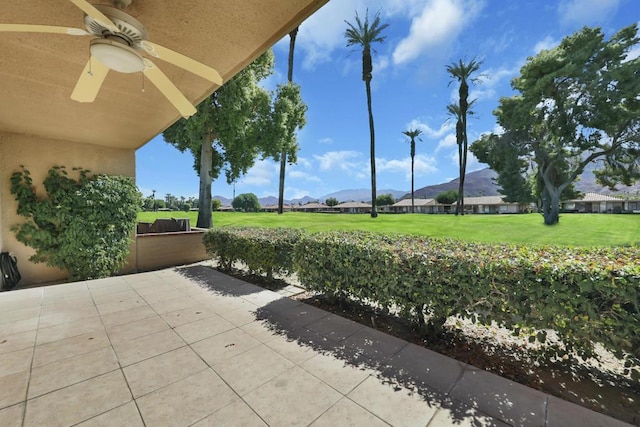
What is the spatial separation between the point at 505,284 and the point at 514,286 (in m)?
0.07

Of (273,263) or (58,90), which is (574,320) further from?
(58,90)

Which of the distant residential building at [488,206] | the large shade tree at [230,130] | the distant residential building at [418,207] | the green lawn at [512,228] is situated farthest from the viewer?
the distant residential building at [418,207]

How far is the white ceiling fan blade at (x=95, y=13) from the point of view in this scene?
1.74 meters

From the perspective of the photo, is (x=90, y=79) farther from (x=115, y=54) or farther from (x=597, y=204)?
(x=597, y=204)

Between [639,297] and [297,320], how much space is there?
3208 mm

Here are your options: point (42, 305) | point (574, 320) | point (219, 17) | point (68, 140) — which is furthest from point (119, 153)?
point (574, 320)

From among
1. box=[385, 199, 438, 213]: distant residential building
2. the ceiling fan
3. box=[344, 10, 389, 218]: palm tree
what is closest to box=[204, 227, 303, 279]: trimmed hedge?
the ceiling fan

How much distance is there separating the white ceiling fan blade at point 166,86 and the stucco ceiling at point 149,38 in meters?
0.34

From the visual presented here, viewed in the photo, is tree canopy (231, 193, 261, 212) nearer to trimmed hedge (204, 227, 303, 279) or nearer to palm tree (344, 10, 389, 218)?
palm tree (344, 10, 389, 218)

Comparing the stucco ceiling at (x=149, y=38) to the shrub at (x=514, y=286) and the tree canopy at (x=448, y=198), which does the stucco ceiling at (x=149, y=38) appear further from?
the tree canopy at (x=448, y=198)

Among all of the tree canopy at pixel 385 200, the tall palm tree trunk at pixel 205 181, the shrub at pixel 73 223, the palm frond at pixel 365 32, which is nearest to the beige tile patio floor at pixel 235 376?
the shrub at pixel 73 223

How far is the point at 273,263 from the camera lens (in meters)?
4.79

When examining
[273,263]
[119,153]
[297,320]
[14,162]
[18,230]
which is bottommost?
[297,320]

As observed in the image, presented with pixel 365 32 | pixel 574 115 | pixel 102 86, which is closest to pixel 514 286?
pixel 102 86
